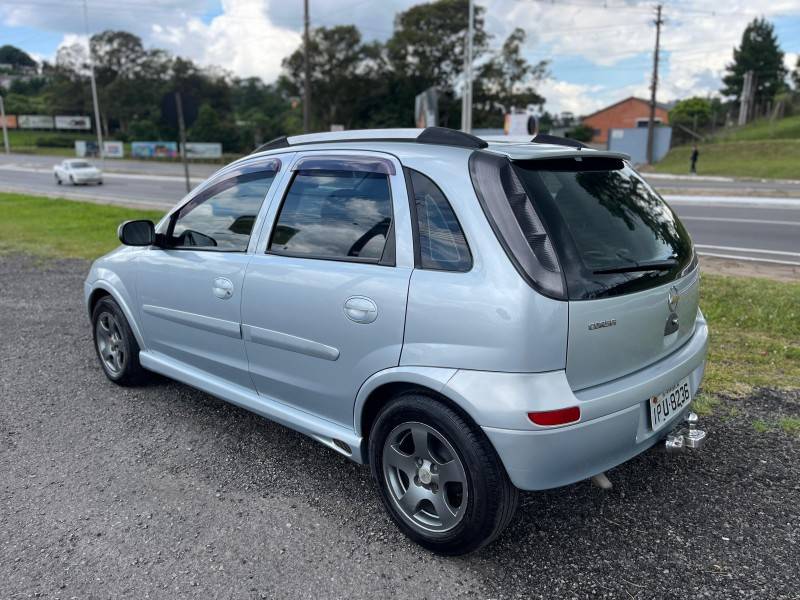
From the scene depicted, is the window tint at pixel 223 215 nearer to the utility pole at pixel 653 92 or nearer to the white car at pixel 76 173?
the white car at pixel 76 173

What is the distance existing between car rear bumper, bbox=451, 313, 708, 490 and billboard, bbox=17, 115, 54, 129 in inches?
4158

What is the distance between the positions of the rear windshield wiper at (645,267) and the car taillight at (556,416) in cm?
56

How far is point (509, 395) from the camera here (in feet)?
7.97

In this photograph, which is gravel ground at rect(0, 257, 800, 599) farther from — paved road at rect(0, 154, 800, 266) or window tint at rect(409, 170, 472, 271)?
paved road at rect(0, 154, 800, 266)

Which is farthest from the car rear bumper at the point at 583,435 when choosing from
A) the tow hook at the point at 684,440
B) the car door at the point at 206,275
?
the car door at the point at 206,275

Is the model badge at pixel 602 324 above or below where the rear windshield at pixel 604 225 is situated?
below

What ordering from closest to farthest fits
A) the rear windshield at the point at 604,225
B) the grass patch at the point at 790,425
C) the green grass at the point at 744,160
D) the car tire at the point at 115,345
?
the rear windshield at the point at 604,225, the grass patch at the point at 790,425, the car tire at the point at 115,345, the green grass at the point at 744,160

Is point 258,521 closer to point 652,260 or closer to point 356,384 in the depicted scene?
point 356,384

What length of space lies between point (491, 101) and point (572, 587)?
210 feet

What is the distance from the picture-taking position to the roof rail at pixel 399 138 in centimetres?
285

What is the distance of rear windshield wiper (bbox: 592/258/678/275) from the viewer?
8.51 ft

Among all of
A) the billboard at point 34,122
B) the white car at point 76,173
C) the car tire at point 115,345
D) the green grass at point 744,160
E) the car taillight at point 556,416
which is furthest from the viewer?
the billboard at point 34,122

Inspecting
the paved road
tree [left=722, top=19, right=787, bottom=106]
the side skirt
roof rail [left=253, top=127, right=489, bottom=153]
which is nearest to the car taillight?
the side skirt

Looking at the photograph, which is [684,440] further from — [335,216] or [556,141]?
[335,216]
